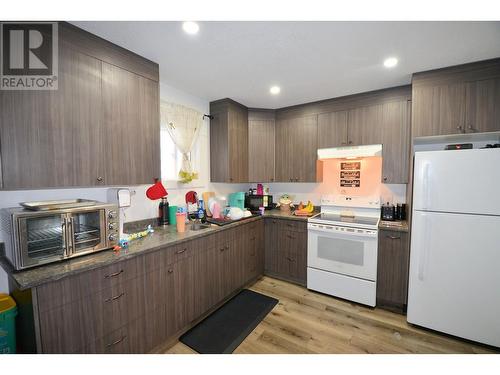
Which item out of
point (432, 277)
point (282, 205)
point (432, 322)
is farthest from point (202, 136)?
point (432, 322)

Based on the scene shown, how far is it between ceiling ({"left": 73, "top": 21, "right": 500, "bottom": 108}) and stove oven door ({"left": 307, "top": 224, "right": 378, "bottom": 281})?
1.72m

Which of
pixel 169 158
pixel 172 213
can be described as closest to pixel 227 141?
pixel 169 158

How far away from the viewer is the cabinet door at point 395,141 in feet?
7.83

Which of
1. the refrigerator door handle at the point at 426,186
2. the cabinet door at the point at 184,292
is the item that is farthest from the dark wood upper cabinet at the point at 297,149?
the cabinet door at the point at 184,292

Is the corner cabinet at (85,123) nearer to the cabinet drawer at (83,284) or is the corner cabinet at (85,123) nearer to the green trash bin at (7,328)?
the cabinet drawer at (83,284)

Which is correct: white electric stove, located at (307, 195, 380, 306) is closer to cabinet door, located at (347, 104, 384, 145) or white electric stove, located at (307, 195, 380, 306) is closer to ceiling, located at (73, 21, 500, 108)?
cabinet door, located at (347, 104, 384, 145)

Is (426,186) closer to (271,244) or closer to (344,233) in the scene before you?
(344,233)

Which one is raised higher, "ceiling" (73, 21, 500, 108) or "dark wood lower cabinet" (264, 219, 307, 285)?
"ceiling" (73, 21, 500, 108)

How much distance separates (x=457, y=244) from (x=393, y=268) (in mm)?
648

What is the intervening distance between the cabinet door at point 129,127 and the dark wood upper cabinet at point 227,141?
1072mm

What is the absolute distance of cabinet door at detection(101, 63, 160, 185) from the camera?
5.25 feet

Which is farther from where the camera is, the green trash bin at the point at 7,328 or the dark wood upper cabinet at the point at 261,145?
the dark wood upper cabinet at the point at 261,145

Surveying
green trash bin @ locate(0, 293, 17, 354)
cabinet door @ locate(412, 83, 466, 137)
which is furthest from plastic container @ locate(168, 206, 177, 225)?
cabinet door @ locate(412, 83, 466, 137)
